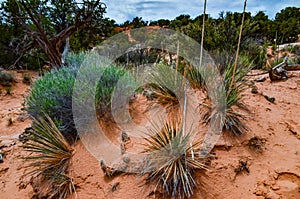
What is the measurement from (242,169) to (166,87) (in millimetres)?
1618

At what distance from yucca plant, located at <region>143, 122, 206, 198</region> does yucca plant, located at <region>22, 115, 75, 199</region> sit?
1.06 m

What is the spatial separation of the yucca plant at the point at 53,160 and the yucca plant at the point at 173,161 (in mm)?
1062

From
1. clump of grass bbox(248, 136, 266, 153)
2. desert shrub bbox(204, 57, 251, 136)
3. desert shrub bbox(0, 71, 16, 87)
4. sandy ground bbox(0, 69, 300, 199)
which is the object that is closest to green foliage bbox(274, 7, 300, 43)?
sandy ground bbox(0, 69, 300, 199)

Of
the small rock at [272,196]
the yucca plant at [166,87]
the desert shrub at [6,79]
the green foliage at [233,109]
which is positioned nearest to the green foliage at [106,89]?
the yucca plant at [166,87]

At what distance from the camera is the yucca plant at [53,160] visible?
264 centimetres

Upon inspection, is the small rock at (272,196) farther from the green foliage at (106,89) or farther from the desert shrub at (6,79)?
the desert shrub at (6,79)

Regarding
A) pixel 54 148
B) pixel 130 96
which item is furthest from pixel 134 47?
pixel 54 148

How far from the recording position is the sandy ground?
87.7 inches

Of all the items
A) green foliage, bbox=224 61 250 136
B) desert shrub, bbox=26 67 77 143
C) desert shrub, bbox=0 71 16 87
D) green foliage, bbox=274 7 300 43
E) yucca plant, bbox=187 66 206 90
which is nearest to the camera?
green foliage, bbox=224 61 250 136

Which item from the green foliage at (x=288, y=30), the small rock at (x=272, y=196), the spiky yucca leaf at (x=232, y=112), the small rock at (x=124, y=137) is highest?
the green foliage at (x=288, y=30)

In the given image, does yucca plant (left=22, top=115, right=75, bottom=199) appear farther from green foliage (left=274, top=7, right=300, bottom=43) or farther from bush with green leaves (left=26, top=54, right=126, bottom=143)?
green foliage (left=274, top=7, right=300, bottom=43)

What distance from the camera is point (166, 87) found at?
3.47 meters

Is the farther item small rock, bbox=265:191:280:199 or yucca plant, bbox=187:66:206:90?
yucca plant, bbox=187:66:206:90

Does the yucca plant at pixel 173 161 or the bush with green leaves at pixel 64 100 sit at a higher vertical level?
the bush with green leaves at pixel 64 100
